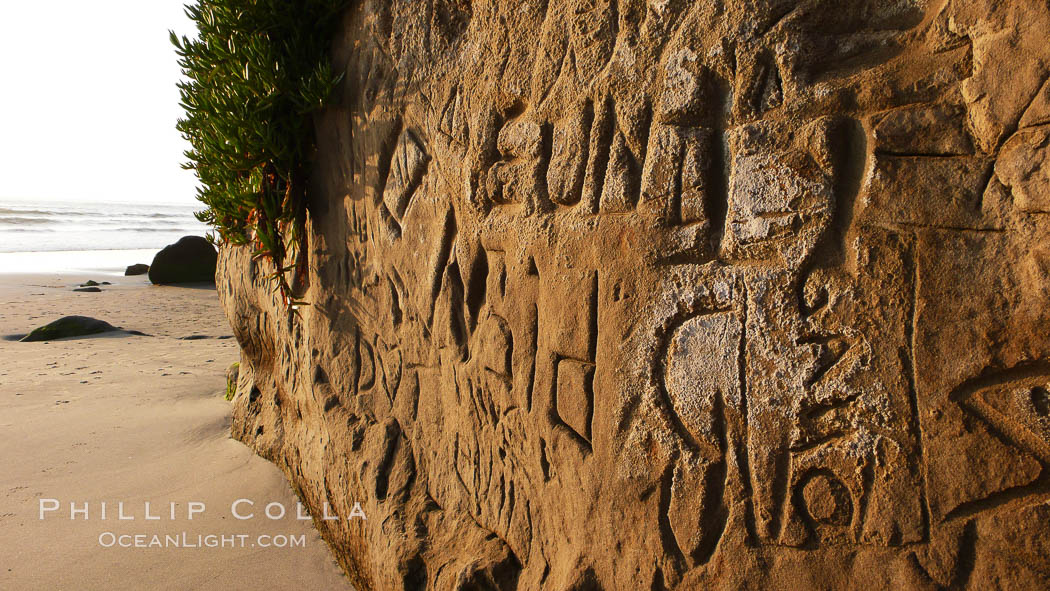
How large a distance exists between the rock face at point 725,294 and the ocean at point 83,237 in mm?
17572

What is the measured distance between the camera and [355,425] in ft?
12.3

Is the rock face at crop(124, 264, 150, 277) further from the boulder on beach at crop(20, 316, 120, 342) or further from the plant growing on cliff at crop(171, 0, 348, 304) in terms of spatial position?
the plant growing on cliff at crop(171, 0, 348, 304)

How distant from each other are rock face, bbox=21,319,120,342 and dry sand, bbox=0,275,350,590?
37 cm

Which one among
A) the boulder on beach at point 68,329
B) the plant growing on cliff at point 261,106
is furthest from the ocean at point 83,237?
the plant growing on cliff at point 261,106

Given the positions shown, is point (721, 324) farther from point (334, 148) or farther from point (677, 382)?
point (334, 148)

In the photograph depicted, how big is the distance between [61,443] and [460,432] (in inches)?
142

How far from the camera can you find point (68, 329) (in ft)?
30.3

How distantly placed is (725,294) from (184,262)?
1488cm

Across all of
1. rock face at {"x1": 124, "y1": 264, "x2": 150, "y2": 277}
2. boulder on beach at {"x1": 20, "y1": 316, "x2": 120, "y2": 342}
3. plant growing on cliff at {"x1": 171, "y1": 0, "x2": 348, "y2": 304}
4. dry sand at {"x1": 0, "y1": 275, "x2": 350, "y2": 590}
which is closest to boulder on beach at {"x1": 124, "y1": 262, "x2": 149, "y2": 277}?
rock face at {"x1": 124, "y1": 264, "x2": 150, "y2": 277}

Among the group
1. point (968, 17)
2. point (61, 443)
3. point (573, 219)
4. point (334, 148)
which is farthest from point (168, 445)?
point (968, 17)

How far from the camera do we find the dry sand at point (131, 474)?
369 centimetres

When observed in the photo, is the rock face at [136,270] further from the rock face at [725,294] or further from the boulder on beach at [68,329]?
the rock face at [725,294]

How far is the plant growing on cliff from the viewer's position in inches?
150

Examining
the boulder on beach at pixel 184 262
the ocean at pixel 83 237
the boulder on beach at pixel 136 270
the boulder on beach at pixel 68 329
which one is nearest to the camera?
the boulder on beach at pixel 68 329
